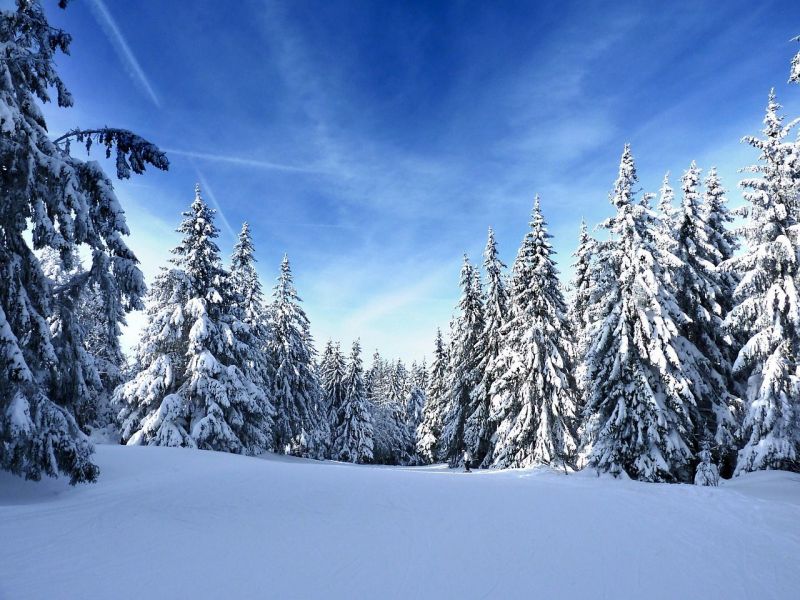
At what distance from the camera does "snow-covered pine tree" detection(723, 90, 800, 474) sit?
15.1 m

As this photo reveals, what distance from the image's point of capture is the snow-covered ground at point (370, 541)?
16.4 feet

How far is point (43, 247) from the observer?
26.5 feet

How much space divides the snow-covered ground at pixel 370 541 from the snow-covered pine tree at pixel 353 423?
29.0 meters

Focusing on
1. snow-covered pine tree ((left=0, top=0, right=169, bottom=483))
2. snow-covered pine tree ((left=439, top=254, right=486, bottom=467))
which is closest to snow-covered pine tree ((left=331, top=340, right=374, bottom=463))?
snow-covered pine tree ((left=439, top=254, right=486, bottom=467))

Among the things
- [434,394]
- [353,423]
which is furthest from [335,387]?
[434,394]

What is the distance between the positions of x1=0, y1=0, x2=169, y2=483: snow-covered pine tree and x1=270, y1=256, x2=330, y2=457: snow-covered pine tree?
2185 centimetres

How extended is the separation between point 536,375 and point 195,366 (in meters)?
A: 16.5

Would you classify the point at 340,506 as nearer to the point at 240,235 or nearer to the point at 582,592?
the point at 582,592

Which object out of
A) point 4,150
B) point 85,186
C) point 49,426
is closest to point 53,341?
point 49,426

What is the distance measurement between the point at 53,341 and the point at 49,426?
1.76m

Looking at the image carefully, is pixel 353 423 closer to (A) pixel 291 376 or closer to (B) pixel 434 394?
(B) pixel 434 394

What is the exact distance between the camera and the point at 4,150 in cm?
695

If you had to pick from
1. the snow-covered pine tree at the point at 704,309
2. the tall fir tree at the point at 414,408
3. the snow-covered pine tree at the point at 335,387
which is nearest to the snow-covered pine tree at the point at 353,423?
the snow-covered pine tree at the point at 335,387

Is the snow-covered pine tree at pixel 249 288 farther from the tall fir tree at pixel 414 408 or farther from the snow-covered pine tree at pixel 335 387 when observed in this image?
the tall fir tree at pixel 414 408
